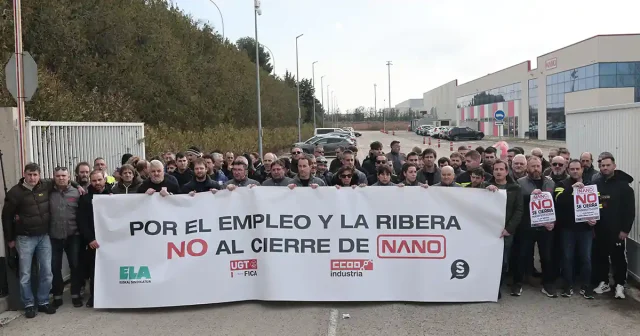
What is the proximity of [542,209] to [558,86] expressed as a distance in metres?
55.2

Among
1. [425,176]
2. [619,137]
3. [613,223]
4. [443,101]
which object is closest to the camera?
A: [613,223]

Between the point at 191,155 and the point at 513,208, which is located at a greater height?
the point at 191,155

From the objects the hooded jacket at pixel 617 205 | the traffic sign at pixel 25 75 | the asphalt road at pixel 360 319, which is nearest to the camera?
the asphalt road at pixel 360 319

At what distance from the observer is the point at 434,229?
7660mm

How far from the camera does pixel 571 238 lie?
7.79 metres

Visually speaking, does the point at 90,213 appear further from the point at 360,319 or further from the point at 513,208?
the point at 513,208

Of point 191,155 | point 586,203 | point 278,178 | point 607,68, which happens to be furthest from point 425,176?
point 607,68

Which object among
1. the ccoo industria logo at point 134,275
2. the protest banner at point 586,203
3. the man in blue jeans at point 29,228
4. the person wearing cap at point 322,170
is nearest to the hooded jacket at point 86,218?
the man in blue jeans at point 29,228

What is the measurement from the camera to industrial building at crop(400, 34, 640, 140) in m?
50.2

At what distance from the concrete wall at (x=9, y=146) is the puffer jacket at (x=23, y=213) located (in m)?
0.77

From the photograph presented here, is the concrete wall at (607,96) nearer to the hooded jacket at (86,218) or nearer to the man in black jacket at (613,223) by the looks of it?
the man in black jacket at (613,223)

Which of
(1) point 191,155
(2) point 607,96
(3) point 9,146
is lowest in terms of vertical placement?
(1) point 191,155

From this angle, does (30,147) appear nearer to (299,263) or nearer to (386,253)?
(299,263)

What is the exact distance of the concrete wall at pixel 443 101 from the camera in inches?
4338
